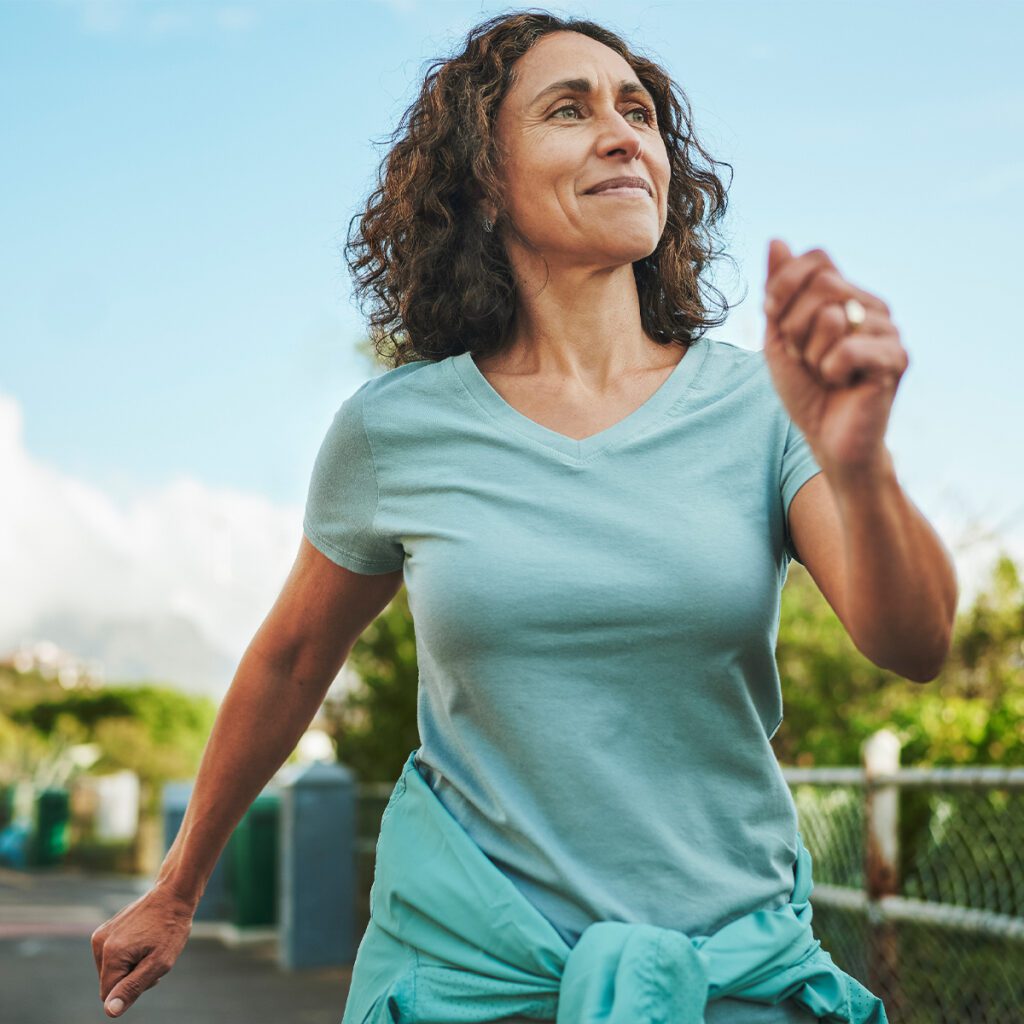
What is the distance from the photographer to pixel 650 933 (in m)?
1.66

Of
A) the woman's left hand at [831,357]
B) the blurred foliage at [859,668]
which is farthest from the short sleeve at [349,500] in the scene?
the blurred foliage at [859,668]

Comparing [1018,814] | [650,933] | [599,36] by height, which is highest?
[599,36]

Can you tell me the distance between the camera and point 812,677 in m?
10.2

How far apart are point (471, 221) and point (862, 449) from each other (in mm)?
1169

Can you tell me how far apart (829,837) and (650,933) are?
4.55 meters

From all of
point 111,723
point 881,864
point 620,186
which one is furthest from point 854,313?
point 111,723

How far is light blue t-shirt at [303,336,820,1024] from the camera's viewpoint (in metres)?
1.75

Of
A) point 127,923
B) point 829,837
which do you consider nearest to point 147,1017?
point 829,837

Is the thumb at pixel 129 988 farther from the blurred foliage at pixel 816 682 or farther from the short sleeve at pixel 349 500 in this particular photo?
the blurred foliage at pixel 816 682

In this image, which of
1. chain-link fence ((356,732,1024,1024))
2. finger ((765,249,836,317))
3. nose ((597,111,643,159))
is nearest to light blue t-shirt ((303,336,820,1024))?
nose ((597,111,643,159))

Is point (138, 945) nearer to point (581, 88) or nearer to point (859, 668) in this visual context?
point (581, 88)

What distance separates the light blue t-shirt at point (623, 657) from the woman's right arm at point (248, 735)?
1.02 feet

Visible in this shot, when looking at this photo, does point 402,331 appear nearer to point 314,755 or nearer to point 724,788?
point 724,788

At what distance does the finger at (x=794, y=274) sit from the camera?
1327 mm
